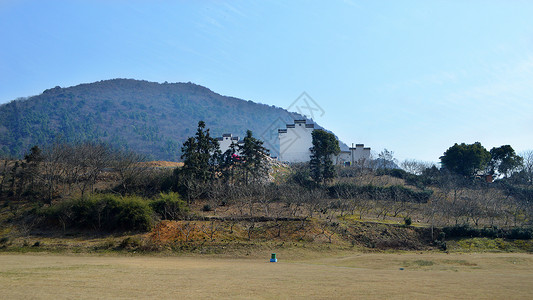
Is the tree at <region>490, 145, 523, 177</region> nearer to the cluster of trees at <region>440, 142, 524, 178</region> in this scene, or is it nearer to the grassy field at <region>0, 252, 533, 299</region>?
the cluster of trees at <region>440, 142, 524, 178</region>

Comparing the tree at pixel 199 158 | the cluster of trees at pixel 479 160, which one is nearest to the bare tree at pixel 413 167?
the cluster of trees at pixel 479 160

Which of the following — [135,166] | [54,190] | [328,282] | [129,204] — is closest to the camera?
[328,282]

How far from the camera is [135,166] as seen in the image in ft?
141

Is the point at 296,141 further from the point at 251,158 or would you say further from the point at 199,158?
the point at 199,158

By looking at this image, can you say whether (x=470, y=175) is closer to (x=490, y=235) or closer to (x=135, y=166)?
(x=490, y=235)

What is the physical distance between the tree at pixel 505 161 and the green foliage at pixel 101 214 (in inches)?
2028

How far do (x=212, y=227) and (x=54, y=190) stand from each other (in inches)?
820

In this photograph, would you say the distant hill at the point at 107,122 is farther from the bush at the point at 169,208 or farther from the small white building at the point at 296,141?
the bush at the point at 169,208

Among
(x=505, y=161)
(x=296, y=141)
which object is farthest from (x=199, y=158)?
(x=505, y=161)

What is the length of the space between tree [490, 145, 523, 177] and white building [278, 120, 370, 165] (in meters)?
18.6

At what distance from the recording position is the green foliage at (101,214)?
3045 centimetres

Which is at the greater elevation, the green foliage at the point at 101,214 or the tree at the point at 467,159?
the tree at the point at 467,159

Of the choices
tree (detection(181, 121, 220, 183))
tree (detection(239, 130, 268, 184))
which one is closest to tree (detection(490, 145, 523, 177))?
tree (detection(239, 130, 268, 184))

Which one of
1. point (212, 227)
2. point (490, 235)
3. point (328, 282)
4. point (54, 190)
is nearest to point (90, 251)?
point (212, 227)
